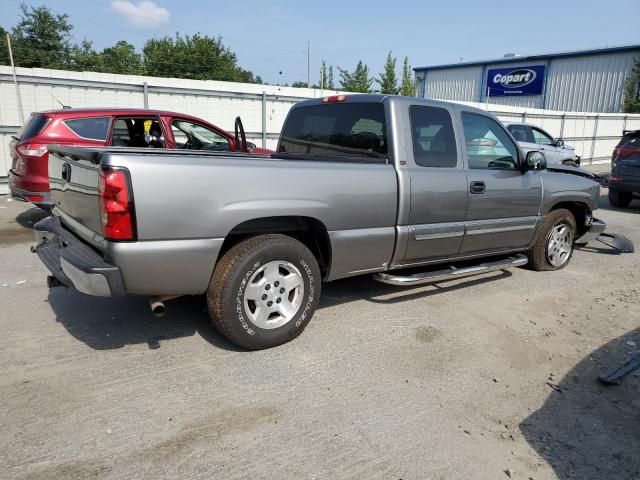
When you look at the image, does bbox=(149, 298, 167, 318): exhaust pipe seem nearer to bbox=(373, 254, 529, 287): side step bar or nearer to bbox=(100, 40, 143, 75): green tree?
bbox=(373, 254, 529, 287): side step bar

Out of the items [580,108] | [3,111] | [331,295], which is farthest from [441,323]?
[580,108]

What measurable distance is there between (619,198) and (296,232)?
10.3 meters

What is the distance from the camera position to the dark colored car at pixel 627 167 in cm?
1045

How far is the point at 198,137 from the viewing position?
813 centimetres

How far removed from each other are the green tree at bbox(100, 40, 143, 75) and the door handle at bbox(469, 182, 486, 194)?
47.3m

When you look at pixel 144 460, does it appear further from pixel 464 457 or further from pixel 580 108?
pixel 580 108

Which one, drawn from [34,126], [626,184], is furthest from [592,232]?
[34,126]

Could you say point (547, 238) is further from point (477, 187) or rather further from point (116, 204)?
point (116, 204)

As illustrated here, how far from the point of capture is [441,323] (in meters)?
4.27

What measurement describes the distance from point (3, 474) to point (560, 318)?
170 inches

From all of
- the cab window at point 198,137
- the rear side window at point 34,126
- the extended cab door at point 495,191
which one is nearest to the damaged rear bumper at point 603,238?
the extended cab door at point 495,191

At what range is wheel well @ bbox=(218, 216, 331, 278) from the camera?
138 inches

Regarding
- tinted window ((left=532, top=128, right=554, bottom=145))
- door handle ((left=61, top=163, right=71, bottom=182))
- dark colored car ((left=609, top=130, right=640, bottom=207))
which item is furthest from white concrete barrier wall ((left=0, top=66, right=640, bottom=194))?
dark colored car ((left=609, top=130, right=640, bottom=207))

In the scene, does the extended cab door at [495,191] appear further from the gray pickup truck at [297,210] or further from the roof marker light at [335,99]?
the roof marker light at [335,99]
